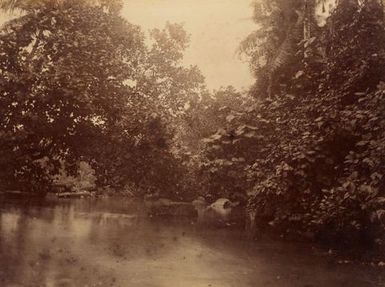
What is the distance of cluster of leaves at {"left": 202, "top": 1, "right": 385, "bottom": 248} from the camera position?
21.4ft

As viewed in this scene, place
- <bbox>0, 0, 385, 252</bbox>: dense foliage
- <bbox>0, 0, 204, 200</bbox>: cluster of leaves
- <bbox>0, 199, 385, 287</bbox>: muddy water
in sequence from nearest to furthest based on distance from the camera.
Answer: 1. <bbox>0, 199, 385, 287</bbox>: muddy water
2. <bbox>0, 0, 385, 252</bbox>: dense foliage
3. <bbox>0, 0, 204, 200</bbox>: cluster of leaves

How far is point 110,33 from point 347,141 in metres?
6.08

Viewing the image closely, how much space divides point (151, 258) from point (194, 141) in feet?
21.2

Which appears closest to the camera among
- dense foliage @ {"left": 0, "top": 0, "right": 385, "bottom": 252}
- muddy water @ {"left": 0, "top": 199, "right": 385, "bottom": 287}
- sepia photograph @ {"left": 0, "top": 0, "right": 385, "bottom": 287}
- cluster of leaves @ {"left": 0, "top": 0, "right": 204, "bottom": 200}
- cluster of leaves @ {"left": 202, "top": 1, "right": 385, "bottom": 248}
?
muddy water @ {"left": 0, "top": 199, "right": 385, "bottom": 287}

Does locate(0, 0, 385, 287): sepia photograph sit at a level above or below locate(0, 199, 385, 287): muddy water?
above

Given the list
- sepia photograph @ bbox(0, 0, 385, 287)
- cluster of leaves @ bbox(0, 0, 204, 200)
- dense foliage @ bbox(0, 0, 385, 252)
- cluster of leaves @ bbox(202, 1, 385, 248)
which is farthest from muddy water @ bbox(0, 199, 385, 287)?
cluster of leaves @ bbox(0, 0, 204, 200)

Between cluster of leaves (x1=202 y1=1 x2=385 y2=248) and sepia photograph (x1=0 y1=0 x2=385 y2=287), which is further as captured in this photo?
cluster of leaves (x1=202 y1=1 x2=385 y2=248)

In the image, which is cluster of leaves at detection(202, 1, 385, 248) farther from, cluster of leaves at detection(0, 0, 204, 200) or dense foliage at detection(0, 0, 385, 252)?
cluster of leaves at detection(0, 0, 204, 200)

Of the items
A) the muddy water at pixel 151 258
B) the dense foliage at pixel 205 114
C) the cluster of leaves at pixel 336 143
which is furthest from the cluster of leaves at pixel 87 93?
the cluster of leaves at pixel 336 143

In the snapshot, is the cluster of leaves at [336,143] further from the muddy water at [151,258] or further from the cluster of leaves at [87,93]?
the cluster of leaves at [87,93]

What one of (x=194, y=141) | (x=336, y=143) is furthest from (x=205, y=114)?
(x=336, y=143)

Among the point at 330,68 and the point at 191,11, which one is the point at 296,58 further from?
the point at 191,11

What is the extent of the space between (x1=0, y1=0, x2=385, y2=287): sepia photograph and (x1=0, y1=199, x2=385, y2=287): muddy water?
36 millimetres

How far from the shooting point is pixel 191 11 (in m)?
7.32
